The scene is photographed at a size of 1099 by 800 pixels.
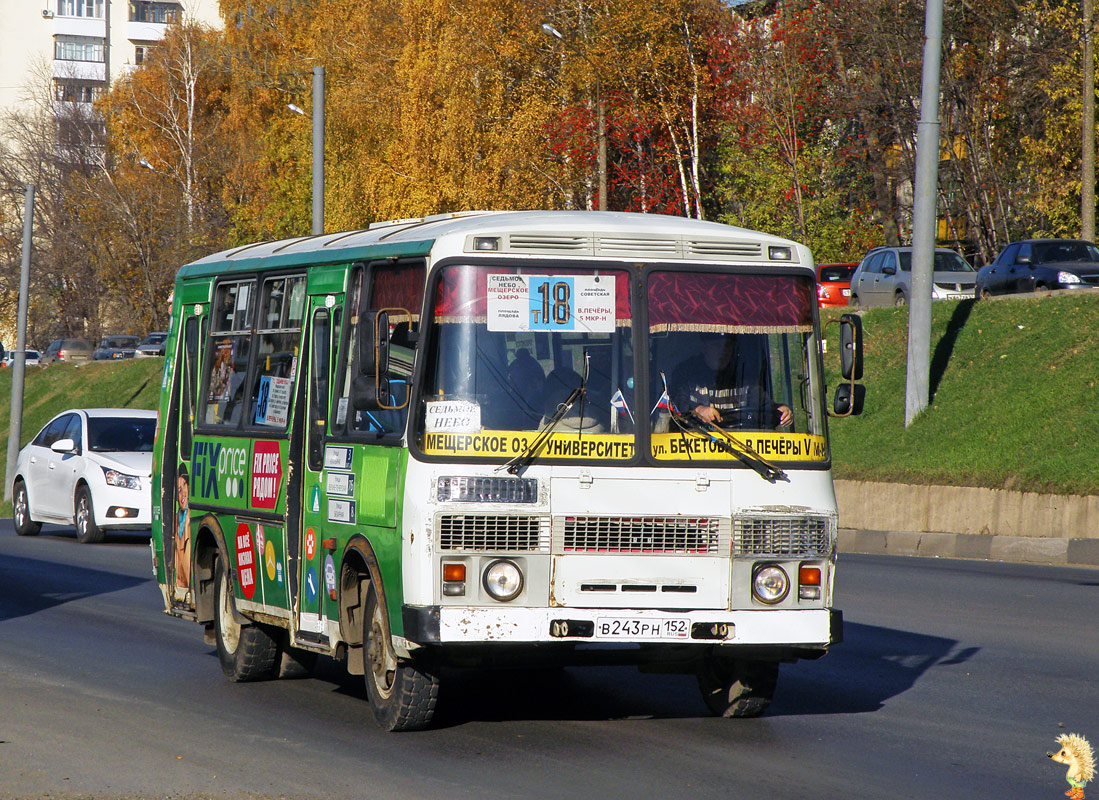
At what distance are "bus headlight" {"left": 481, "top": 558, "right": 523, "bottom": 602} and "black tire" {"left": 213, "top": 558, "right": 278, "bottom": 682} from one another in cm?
286

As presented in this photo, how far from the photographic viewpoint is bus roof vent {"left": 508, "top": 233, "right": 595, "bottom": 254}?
7.48 m

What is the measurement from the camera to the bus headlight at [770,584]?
24.1 feet

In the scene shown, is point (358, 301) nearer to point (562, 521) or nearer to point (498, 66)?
point (562, 521)

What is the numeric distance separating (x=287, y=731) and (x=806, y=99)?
4094 cm

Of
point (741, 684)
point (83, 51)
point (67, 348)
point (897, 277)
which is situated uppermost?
point (83, 51)

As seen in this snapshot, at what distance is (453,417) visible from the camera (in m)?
7.26

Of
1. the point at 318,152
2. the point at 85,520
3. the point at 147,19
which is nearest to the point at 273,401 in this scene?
the point at 85,520

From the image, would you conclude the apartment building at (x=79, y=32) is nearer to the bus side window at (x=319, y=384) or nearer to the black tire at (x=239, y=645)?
the black tire at (x=239, y=645)

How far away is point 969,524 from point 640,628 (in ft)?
47.5

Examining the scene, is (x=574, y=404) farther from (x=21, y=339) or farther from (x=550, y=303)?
(x=21, y=339)

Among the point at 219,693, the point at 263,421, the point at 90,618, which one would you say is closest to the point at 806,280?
the point at 263,421

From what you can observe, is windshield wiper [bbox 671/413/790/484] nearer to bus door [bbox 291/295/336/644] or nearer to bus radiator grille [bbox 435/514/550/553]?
bus radiator grille [bbox 435/514/550/553]

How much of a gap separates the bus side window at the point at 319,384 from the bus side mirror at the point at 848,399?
8.78ft

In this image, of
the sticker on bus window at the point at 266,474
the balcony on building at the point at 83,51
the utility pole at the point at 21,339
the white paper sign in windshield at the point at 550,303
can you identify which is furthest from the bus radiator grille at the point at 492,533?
the balcony on building at the point at 83,51
